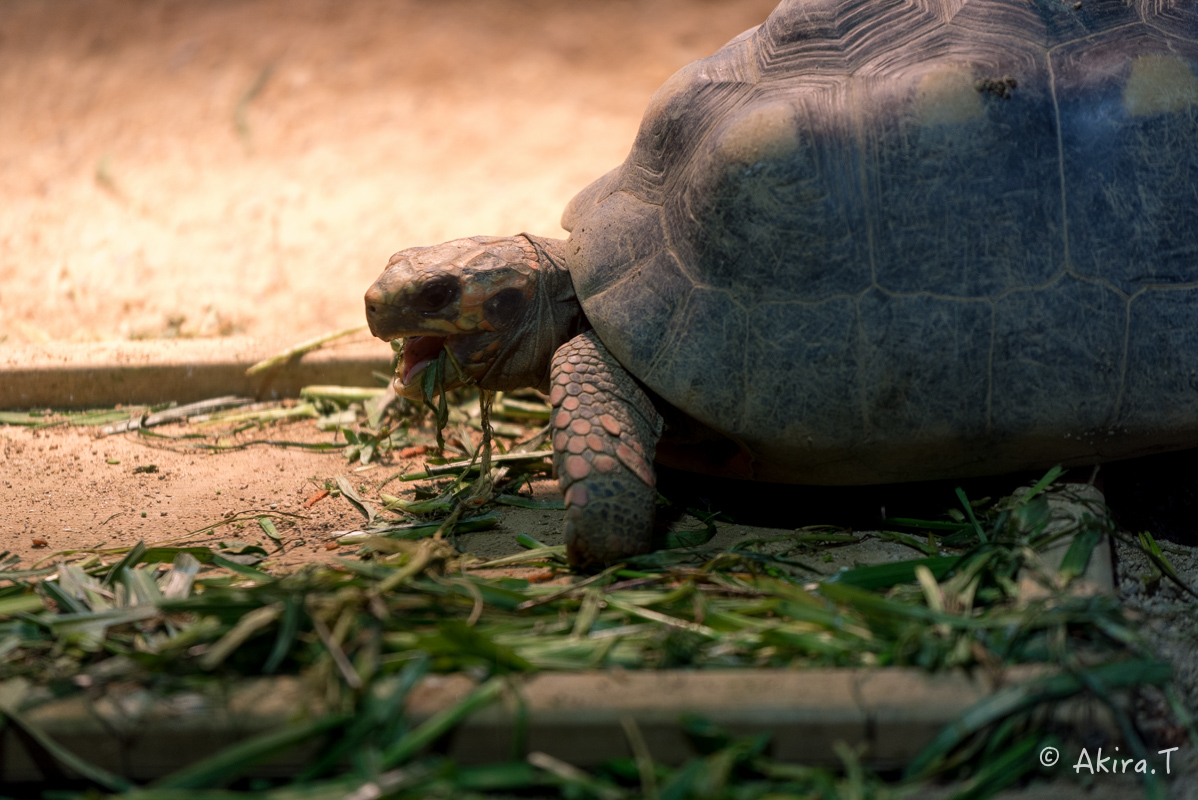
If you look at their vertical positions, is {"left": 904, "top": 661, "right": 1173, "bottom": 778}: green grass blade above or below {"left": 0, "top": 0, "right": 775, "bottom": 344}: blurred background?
below

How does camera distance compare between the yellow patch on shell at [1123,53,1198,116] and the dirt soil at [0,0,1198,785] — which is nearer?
the yellow patch on shell at [1123,53,1198,116]

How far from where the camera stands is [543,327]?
9.72 ft

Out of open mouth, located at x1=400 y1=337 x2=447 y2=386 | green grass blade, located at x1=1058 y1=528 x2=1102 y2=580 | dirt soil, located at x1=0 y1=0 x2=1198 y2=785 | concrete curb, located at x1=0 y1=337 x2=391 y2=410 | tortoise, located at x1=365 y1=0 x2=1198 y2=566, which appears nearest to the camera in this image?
green grass blade, located at x1=1058 y1=528 x2=1102 y2=580

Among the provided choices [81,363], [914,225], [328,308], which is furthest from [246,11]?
[914,225]

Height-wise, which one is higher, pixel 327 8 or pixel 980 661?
pixel 327 8

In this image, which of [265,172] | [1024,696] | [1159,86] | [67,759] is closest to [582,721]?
[1024,696]

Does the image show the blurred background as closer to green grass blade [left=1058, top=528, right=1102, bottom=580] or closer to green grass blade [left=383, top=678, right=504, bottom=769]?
green grass blade [left=383, top=678, right=504, bottom=769]

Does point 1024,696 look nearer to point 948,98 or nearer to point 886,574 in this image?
point 886,574

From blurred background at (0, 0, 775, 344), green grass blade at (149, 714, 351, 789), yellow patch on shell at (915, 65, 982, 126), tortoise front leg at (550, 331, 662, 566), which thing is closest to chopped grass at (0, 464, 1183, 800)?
green grass blade at (149, 714, 351, 789)

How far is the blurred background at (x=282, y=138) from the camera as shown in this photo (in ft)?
17.2

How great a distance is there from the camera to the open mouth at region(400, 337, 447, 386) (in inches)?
116

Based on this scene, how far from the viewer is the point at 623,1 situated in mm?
8078

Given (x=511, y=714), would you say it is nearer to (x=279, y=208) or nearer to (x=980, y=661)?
(x=980, y=661)

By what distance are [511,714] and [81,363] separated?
3.24 m
